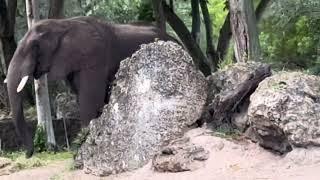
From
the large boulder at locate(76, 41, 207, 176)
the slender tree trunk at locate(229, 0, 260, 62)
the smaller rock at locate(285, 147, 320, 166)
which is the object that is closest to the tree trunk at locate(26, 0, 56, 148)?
the large boulder at locate(76, 41, 207, 176)

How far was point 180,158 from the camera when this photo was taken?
8242mm

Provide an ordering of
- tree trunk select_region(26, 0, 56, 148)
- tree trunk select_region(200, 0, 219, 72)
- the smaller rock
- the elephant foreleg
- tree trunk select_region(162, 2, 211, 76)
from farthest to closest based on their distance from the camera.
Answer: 1. tree trunk select_region(200, 0, 219, 72)
2. tree trunk select_region(162, 2, 211, 76)
3. tree trunk select_region(26, 0, 56, 148)
4. the elephant foreleg
5. the smaller rock

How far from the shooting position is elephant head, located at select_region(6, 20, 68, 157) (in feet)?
33.9

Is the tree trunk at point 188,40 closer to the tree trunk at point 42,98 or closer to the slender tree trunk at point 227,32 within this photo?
the slender tree trunk at point 227,32

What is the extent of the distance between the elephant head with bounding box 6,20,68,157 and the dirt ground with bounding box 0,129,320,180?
1.51 metres

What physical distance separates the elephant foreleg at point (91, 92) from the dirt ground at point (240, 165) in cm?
203

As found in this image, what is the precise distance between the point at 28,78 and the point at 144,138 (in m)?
2.59

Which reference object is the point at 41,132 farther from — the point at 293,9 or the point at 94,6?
the point at 94,6

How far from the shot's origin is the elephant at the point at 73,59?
10562 millimetres

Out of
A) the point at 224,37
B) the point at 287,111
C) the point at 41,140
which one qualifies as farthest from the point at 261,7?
the point at 287,111

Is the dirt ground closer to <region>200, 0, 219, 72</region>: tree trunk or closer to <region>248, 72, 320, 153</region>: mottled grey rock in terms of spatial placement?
<region>248, 72, 320, 153</region>: mottled grey rock

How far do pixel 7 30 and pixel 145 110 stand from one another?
9569mm

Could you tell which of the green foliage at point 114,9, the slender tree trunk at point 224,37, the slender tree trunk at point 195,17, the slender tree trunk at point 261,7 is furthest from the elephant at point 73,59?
the slender tree trunk at point 195,17

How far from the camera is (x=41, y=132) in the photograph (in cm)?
1316
